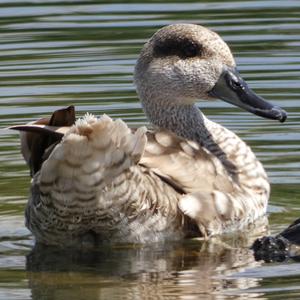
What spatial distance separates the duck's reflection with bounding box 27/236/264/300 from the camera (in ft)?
31.0

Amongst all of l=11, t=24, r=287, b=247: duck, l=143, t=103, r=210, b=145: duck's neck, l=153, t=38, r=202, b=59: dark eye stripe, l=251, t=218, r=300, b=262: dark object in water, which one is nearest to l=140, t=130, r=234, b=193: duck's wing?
l=11, t=24, r=287, b=247: duck

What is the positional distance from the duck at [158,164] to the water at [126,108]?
0.18 m

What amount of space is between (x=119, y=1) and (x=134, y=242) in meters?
7.65

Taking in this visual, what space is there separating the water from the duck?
0.59ft

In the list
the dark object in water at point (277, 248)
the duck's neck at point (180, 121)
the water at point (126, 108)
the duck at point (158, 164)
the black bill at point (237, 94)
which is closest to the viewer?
the water at point (126, 108)

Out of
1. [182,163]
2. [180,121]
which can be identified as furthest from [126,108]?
[182,163]

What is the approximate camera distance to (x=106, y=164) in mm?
9914

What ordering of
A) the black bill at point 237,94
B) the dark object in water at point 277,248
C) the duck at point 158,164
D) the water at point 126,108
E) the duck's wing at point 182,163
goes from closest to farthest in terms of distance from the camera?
the water at point 126,108 < the duck at point 158,164 < the dark object in water at point 277,248 < the duck's wing at point 182,163 < the black bill at point 237,94

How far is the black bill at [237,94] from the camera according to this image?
11.8 metres

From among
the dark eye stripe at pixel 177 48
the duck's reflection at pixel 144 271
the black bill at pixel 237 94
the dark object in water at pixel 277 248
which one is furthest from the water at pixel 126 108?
the dark eye stripe at pixel 177 48

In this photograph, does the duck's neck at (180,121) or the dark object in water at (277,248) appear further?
the duck's neck at (180,121)

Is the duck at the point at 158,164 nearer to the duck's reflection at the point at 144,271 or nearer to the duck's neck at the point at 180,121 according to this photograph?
the duck's neck at the point at 180,121

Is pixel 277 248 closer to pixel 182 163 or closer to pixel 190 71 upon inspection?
pixel 182 163

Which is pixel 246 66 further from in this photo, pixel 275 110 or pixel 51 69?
pixel 275 110
